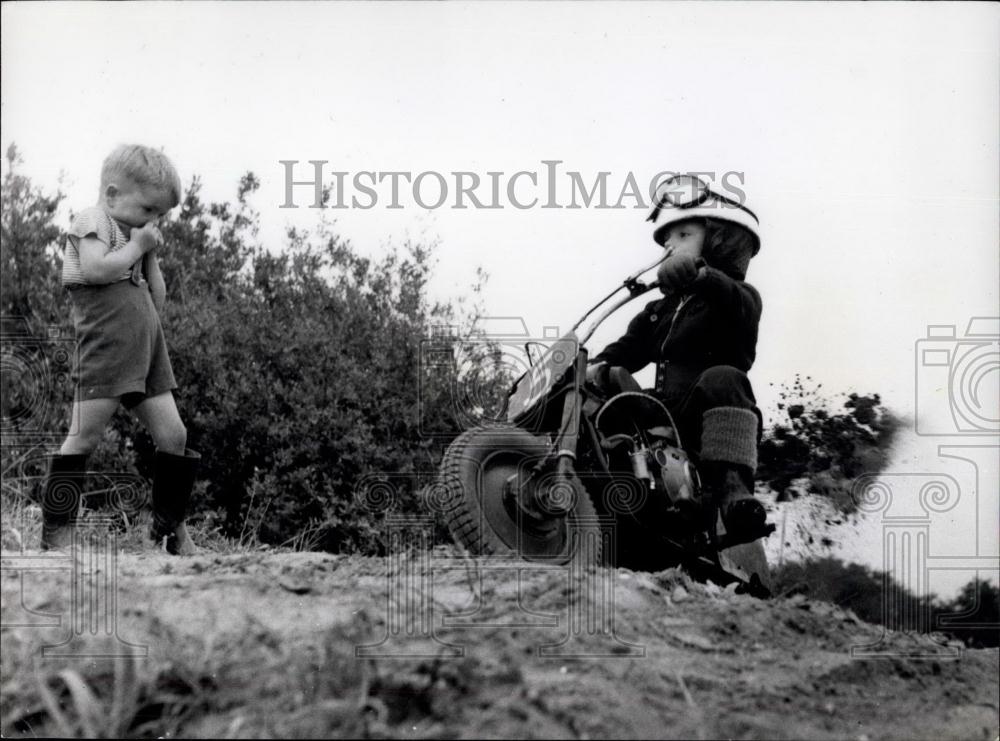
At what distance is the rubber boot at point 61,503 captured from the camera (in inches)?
131

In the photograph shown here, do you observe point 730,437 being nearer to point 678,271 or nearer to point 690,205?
point 678,271

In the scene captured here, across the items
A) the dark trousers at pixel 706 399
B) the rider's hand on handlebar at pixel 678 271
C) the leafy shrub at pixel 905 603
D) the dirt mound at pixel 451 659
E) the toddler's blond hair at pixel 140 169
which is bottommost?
the leafy shrub at pixel 905 603

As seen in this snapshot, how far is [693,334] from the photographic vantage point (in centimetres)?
411

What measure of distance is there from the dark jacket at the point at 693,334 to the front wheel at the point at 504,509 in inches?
30.4

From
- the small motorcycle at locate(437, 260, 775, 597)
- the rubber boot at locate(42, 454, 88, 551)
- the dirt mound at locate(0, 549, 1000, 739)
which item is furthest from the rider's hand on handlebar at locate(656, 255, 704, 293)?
the rubber boot at locate(42, 454, 88, 551)

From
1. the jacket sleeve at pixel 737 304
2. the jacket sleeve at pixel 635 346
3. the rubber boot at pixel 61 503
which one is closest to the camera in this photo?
the rubber boot at pixel 61 503

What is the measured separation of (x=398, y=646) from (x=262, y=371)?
8.67 feet

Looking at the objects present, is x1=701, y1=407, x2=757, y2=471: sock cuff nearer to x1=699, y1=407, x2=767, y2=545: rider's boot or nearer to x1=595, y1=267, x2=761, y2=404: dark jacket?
x1=699, y1=407, x2=767, y2=545: rider's boot

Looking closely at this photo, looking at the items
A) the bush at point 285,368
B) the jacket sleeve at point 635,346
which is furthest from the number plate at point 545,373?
the bush at point 285,368

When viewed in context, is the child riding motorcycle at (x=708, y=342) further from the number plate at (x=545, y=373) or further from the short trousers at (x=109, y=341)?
the short trousers at (x=109, y=341)

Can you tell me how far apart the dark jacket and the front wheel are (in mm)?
773

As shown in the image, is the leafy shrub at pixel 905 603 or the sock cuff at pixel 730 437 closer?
the sock cuff at pixel 730 437

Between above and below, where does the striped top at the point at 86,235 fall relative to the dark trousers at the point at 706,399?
above

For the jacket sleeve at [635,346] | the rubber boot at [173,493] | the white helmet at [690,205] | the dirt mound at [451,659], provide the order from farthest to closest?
the jacket sleeve at [635,346] → the white helmet at [690,205] → the rubber boot at [173,493] → the dirt mound at [451,659]
